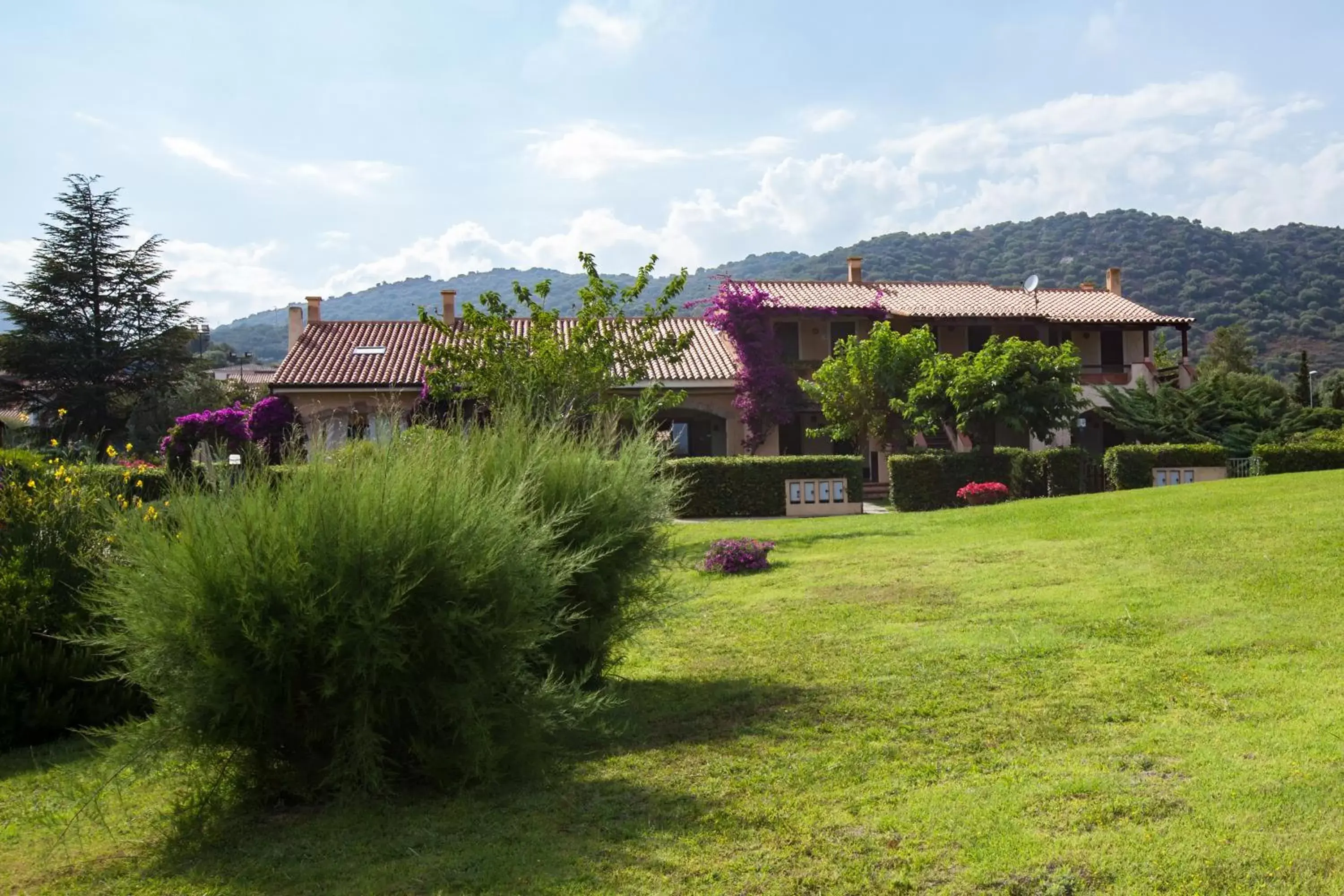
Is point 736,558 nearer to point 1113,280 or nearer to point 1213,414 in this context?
point 1213,414

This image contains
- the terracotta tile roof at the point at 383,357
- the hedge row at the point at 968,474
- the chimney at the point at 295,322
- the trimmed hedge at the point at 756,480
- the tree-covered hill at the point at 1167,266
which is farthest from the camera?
the tree-covered hill at the point at 1167,266

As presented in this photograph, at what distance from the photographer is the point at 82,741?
760 cm

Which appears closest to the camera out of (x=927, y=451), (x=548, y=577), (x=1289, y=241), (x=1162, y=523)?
(x=548, y=577)

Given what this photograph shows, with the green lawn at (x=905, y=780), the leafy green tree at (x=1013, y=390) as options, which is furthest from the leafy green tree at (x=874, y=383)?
the green lawn at (x=905, y=780)

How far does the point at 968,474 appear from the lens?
2270 centimetres

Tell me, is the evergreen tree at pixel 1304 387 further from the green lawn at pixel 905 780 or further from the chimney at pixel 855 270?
the green lawn at pixel 905 780

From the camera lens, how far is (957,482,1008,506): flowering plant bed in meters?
21.0

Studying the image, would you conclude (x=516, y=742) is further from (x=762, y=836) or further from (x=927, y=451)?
(x=927, y=451)

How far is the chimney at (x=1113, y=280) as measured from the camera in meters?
42.6

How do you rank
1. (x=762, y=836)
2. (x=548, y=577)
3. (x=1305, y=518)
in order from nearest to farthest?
(x=762, y=836)
(x=548, y=577)
(x=1305, y=518)

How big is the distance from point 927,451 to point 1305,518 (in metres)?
11.3

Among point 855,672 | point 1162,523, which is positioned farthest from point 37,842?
point 1162,523

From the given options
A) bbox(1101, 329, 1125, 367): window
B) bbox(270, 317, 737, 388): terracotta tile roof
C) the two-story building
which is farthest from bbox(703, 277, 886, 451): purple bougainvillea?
bbox(1101, 329, 1125, 367): window

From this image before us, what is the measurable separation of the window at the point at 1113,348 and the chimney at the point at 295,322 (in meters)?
Answer: 26.4
